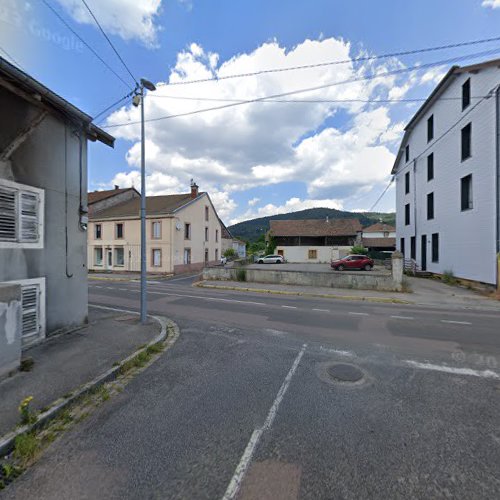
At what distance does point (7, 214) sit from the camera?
5.31 metres

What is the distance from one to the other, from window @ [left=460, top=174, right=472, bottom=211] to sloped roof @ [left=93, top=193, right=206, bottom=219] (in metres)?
22.0

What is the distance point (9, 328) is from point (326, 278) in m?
14.4

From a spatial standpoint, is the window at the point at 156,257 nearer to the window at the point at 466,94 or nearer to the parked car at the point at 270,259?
the parked car at the point at 270,259

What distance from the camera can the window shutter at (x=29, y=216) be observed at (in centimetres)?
559

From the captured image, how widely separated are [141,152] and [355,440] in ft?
28.0

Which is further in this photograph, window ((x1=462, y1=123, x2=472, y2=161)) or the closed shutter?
window ((x1=462, y1=123, x2=472, y2=161))

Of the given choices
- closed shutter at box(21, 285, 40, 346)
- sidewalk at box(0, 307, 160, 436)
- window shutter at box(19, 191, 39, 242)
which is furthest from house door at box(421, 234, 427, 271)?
window shutter at box(19, 191, 39, 242)

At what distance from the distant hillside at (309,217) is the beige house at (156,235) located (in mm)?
57610

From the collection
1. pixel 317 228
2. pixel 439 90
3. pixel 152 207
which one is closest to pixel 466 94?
pixel 439 90

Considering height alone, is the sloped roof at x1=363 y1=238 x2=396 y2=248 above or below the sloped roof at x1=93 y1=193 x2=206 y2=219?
below

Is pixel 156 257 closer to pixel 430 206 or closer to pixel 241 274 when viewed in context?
pixel 241 274

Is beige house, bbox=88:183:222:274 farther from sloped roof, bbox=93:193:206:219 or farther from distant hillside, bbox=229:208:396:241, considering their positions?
distant hillside, bbox=229:208:396:241

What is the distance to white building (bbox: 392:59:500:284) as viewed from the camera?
13.4 meters

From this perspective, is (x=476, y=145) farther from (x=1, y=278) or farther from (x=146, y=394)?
(x=1, y=278)
